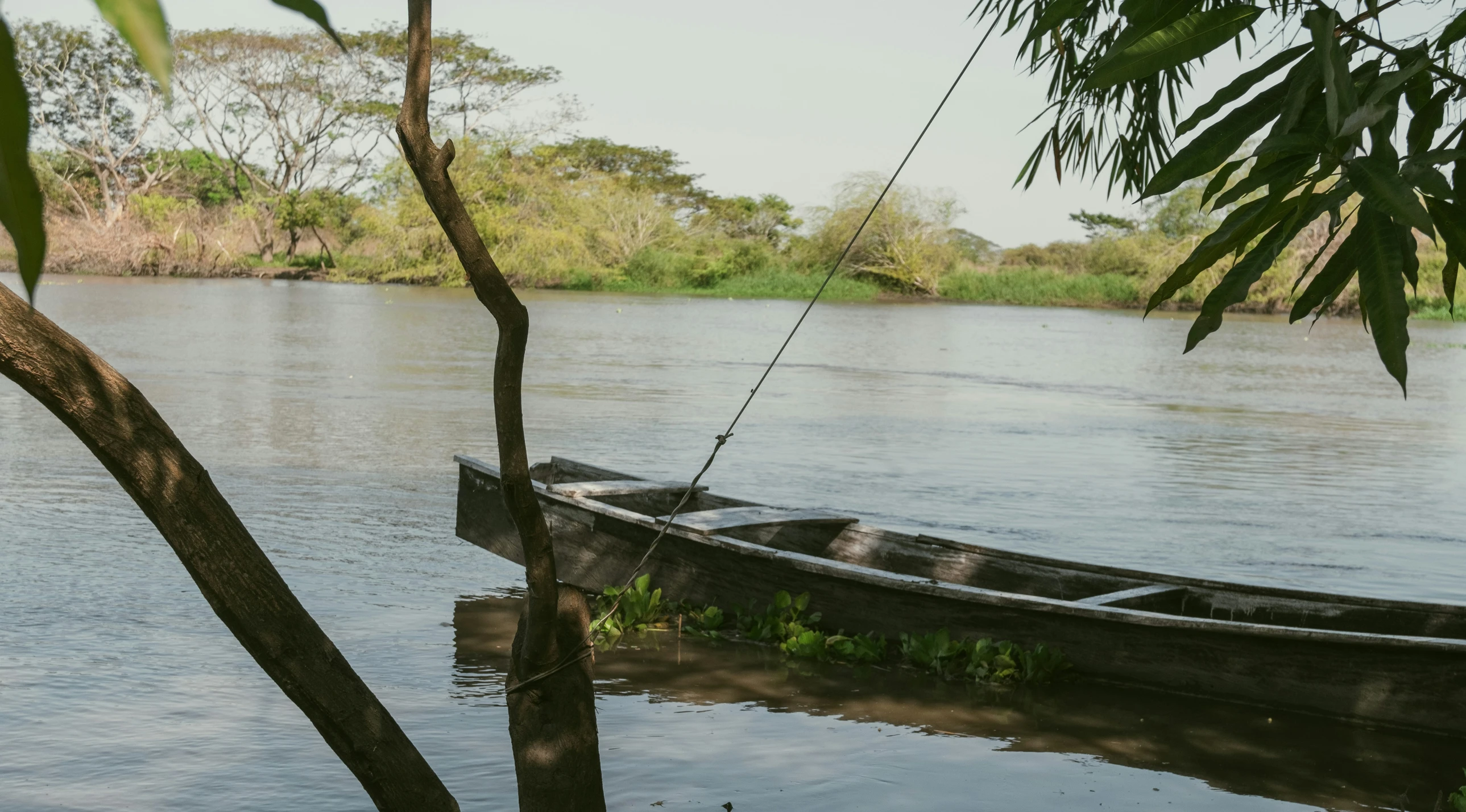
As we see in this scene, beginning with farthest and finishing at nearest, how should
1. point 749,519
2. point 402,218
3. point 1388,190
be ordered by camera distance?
point 402,218, point 749,519, point 1388,190

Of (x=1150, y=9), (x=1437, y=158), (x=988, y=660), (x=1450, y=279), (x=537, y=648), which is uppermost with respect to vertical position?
(x=1150, y=9)

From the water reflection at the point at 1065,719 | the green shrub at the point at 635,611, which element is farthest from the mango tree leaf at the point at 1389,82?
the green shrub at the point at 635,611

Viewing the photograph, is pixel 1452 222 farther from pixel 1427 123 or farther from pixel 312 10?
pixel 312 10

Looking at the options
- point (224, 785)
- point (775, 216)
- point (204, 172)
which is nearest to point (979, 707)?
point (224, 785)

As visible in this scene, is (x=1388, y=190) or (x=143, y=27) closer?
(x=143, y=27)

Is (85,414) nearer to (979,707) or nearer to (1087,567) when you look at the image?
(979,707)

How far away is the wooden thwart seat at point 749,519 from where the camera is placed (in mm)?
6152

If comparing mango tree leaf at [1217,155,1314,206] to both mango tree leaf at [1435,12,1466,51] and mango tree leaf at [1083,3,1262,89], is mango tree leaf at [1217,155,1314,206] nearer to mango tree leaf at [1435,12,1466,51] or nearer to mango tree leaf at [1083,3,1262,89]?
mango tree leaf at [1083,3,1262,89]

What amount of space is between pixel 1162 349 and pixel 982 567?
23201 millimetres

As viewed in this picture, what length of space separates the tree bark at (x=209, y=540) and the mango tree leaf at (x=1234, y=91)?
5.30 ft

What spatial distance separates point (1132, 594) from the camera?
546cm

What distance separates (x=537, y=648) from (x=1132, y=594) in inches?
127

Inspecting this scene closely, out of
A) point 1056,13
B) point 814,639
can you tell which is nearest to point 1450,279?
point 1056,13

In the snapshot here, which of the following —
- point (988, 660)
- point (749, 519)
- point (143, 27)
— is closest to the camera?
point (143, 27)
